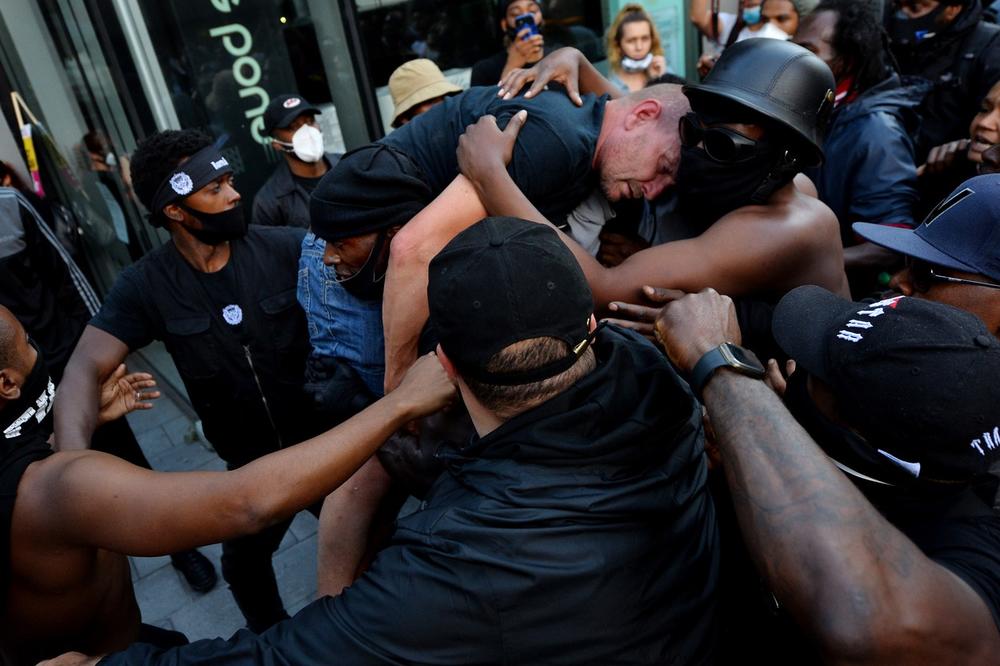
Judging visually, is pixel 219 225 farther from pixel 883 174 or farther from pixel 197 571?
pixel 883 174

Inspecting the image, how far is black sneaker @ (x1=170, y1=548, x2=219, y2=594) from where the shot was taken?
3693mm

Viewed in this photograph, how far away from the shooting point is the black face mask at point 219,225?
2.87 meters

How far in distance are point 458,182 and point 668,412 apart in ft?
3.08

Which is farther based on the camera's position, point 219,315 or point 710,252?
point 219,315

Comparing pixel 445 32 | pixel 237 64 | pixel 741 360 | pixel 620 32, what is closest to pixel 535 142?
pixel 741 360

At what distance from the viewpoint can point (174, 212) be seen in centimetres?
287

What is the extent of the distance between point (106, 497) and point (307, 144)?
3.08m

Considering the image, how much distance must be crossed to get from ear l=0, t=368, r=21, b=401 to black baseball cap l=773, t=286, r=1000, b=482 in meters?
2.20

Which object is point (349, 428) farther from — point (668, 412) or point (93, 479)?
point (668, 412)

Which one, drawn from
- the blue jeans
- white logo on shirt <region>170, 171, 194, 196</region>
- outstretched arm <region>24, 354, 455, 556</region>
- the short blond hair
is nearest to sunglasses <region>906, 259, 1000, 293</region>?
outstretched arm <region>24, 354, 455, 556</region>

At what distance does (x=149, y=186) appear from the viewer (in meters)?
2.87

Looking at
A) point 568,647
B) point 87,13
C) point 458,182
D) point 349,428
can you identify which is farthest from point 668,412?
point 87,13

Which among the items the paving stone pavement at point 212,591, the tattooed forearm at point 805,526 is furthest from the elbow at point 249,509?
the paving stone pavement at point 212,591

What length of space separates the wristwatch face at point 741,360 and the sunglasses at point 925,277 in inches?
25.1
